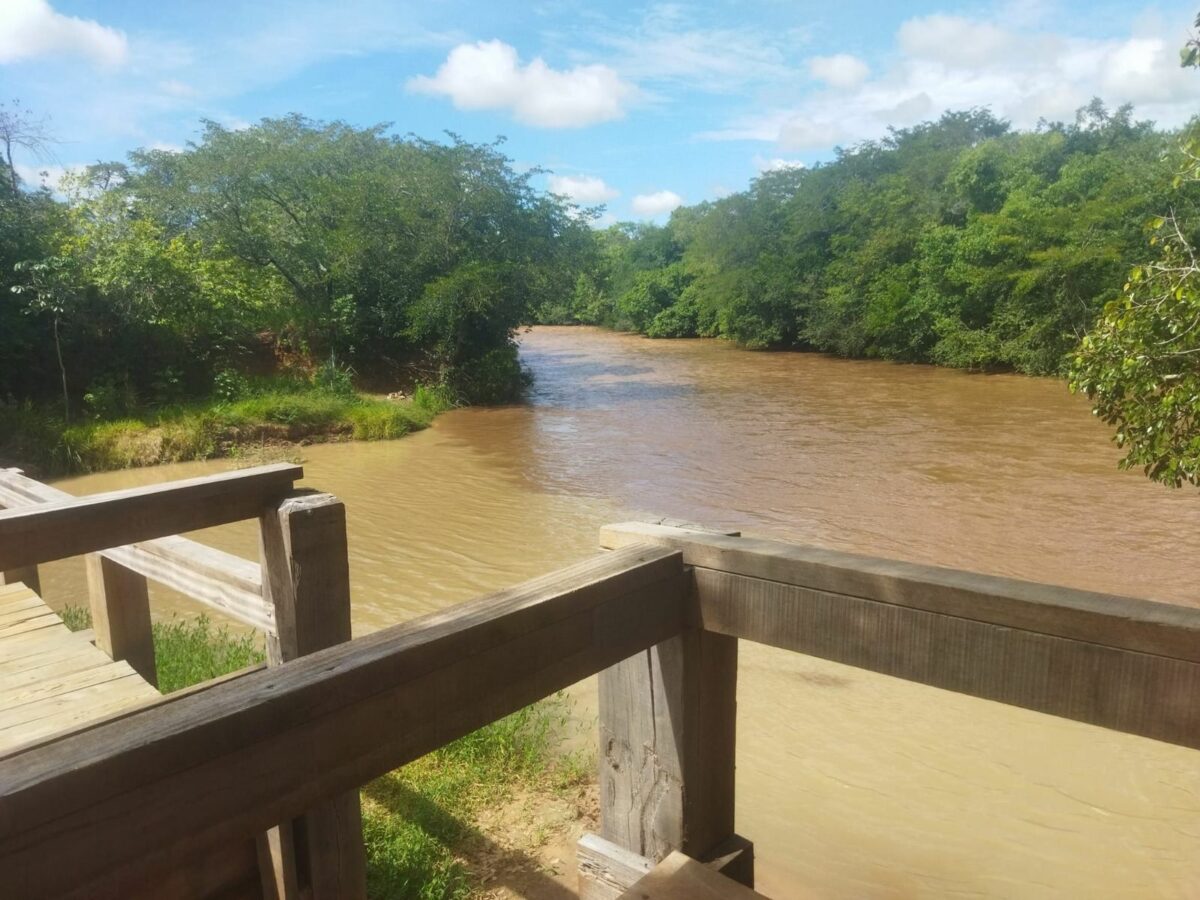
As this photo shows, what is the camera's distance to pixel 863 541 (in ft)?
34.2

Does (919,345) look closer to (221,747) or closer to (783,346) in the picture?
(783,346)

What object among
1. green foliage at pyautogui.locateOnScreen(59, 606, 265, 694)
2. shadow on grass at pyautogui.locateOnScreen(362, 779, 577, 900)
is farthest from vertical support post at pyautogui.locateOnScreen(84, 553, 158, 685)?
shadow on grass at pyautogui.locateOnScreen(362, 779, 577, 900)

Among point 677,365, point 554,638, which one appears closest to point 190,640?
point 554,638

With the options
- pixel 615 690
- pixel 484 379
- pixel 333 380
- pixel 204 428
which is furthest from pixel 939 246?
pixel 615 690

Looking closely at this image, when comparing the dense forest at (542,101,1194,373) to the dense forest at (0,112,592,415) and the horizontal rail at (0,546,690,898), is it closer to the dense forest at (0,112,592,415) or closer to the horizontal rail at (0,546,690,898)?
the dense forest at (0,112,592,415)

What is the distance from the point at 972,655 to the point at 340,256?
22308 mm

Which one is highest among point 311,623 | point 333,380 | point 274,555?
point 274,555

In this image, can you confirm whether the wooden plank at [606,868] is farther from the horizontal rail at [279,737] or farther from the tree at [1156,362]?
the tree at [1156,362]

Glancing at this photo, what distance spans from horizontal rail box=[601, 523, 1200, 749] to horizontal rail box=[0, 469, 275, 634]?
4.87 feet

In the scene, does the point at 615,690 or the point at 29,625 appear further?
the point at 29,625

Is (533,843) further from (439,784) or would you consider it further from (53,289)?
(53,289)

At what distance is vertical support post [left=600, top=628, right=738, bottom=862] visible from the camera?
65.1 inches

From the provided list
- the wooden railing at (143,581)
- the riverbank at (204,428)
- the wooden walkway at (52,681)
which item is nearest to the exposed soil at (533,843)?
the wooden railing at (143,581)

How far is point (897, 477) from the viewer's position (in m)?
14.0
